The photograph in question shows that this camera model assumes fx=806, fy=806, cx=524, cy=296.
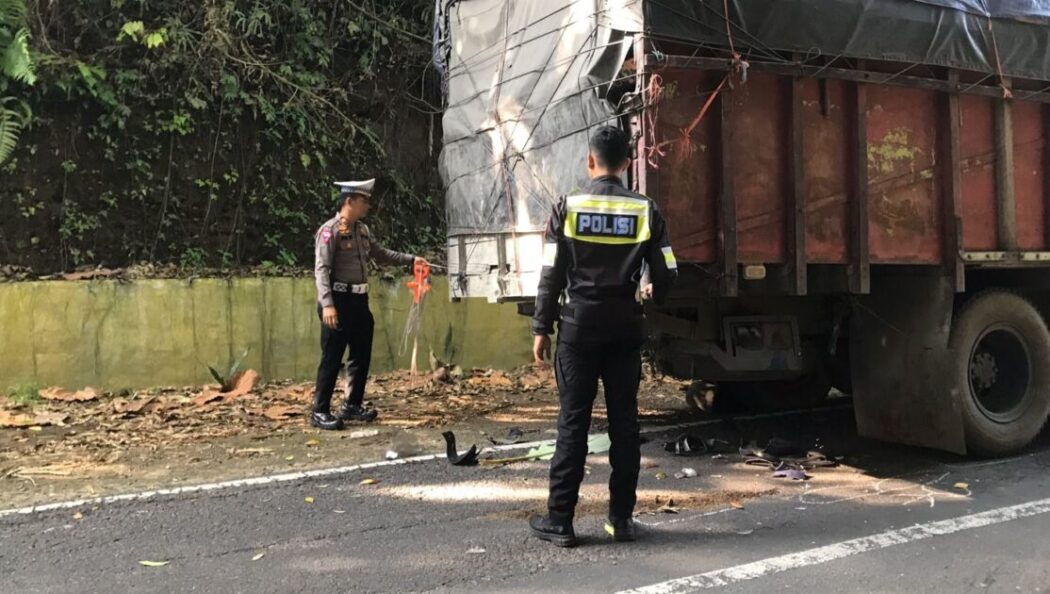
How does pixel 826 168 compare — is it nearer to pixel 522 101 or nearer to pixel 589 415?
pixel 522 101

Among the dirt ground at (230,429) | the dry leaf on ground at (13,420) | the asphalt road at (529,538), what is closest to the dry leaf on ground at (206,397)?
the dirt ground at (230,429)

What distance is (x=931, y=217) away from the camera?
16.8 feet

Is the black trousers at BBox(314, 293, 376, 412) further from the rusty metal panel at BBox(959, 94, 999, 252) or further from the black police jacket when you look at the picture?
the rusty metal panel at BBox(959, 94, 999, 252)

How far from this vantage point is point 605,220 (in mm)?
3615

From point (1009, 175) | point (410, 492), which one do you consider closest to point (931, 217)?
point (1009, 175)

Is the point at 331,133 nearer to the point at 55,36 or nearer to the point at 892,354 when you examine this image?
the point at 55,36

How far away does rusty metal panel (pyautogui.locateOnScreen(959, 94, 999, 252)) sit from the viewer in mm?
5207

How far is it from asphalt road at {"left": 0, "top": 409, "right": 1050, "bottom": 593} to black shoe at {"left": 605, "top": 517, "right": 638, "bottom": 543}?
4 centimetres

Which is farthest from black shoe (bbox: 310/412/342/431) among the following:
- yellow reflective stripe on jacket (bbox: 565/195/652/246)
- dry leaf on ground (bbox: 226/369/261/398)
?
yellow reflective stripe on jacket (bbox: 565/195/652/246)

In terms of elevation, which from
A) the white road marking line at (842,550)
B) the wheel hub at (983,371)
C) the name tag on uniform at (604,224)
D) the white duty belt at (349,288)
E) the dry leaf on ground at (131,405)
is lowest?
the white road marking line at (842,550)

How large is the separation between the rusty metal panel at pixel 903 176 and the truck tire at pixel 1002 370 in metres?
0.58

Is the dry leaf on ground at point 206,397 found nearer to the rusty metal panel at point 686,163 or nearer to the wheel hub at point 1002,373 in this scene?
the rusty metal panel at point 686,163

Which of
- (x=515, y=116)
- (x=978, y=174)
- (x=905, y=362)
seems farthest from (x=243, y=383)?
(x=978, y=174)

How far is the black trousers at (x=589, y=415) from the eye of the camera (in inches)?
144
